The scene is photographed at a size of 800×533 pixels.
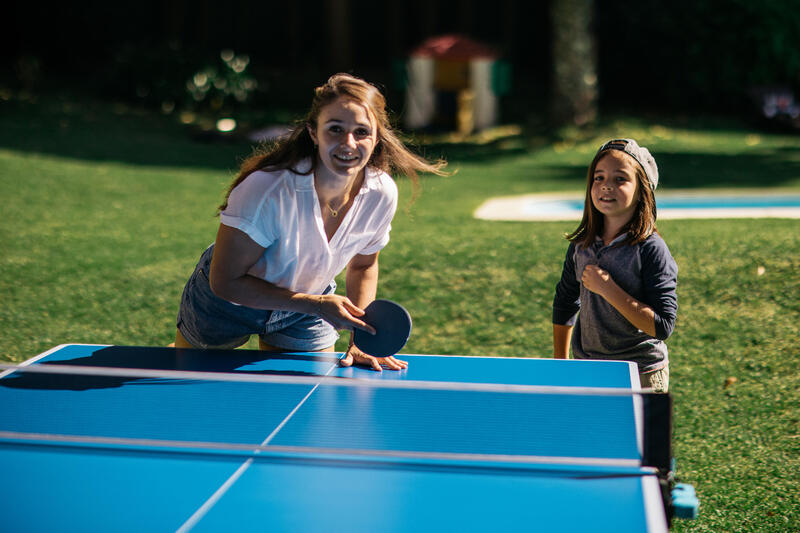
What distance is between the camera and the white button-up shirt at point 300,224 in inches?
136

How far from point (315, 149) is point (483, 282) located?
3.25 metres

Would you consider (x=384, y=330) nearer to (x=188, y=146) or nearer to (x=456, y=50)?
(x=188, y=146)

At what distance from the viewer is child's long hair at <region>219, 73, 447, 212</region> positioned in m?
3.56

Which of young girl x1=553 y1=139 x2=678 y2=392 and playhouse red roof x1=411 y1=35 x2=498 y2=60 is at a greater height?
playhouse red roof x1=411 y1=35 x2=498 y2=60

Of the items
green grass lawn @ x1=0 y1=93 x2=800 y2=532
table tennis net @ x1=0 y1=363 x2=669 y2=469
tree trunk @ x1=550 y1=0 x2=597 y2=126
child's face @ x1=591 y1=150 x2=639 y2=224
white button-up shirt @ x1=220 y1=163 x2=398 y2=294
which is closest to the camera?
table tennis net @ x1=0 y1=363 x2=669 y2=469

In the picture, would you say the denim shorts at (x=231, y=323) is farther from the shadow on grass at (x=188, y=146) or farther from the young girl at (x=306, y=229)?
the shadow on grass at (x=188, y=146)

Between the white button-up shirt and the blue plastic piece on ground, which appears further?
the white button-up shirt

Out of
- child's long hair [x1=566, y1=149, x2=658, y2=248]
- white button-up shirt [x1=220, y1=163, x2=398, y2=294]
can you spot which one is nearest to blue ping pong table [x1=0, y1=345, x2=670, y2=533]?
white button-up shirt [x1=220, y1=163, x2=398, y2=294]

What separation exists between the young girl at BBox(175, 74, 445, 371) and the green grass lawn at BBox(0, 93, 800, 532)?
11.3 inches

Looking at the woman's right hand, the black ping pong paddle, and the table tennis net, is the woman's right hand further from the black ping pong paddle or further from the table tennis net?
the table tennis net

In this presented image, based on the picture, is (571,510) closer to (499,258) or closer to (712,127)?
(499,258)

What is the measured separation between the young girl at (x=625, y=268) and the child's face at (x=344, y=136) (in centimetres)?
99

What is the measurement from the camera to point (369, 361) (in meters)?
3.54

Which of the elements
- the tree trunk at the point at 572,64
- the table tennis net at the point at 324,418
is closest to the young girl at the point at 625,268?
the table tennis net at the point at 324,418
